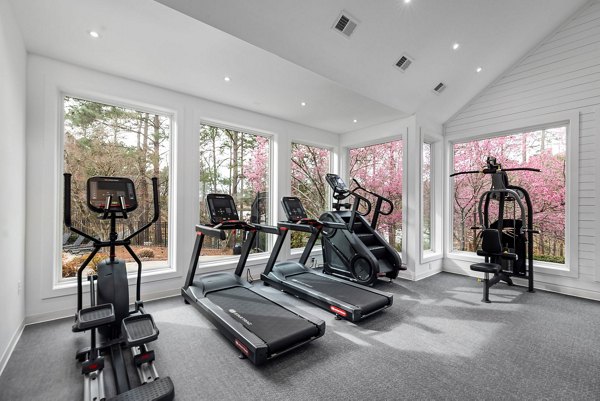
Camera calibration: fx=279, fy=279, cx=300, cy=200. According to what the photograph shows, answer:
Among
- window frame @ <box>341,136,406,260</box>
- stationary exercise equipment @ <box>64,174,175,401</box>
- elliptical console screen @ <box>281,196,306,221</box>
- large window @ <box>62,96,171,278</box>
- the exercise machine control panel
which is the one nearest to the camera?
stationary exercise equipment @ <box>64,174,175,401</box>

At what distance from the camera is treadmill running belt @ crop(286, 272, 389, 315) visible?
3.34 meters

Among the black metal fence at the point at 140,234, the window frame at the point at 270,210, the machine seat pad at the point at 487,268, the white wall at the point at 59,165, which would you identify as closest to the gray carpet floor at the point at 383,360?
the white wall at the point at 59,165

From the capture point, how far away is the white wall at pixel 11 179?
2.34 m

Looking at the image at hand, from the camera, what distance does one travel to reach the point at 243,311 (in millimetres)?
2982

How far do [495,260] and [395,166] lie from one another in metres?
2.45

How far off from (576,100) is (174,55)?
18.9 ft

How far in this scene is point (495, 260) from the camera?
14.9ft

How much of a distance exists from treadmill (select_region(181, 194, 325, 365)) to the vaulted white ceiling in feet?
5.66

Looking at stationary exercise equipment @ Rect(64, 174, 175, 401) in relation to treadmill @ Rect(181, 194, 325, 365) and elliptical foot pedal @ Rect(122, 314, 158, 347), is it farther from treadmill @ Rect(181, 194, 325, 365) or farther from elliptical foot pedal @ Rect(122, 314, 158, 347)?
treadmill @ Rect(181, 194, 325, 365)

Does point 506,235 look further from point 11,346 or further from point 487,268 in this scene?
point 11,346

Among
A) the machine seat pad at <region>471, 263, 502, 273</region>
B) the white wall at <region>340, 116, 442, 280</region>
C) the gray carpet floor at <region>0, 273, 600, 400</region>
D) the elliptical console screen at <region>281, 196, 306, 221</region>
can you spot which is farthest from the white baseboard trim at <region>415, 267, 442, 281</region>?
the elliptical console screen at <region>281, 196, 306, 221</region>

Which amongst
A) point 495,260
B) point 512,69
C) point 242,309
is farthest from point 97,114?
point 512,69

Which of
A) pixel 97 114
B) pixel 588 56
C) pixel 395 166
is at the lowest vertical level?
pixel 395 166

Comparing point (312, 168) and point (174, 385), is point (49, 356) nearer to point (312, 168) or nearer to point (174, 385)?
point (174, 385)
